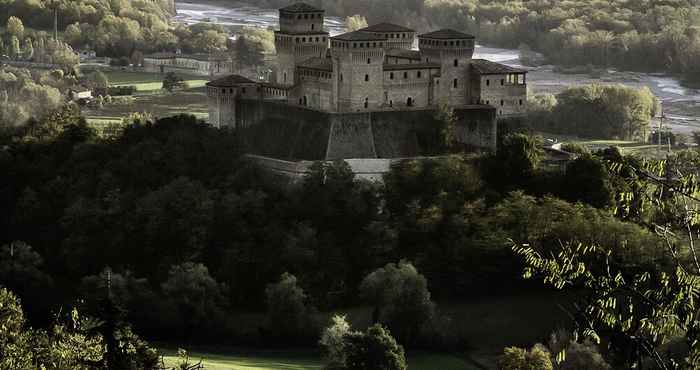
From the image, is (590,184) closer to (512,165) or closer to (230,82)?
(512,165)

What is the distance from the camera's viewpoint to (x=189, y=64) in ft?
337

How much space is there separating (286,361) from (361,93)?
423 inches

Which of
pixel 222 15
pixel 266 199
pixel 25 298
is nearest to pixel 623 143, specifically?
pixel 266 199

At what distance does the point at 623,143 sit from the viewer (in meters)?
73.7

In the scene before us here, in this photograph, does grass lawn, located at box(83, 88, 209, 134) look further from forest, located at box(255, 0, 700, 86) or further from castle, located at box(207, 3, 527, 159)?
forest, located at box(255, 0, 700, 86)

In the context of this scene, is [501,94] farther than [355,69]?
Yes

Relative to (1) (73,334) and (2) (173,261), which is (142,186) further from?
(1) (73,334)

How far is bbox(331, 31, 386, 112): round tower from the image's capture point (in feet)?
163

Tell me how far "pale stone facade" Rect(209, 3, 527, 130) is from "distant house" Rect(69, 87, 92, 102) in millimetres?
33643

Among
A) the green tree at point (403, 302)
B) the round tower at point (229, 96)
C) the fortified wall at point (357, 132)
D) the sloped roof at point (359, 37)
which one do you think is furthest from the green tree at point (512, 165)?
the round tower at point (229, 96)

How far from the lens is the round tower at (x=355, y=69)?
49.8m

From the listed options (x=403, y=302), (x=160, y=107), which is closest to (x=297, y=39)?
(x=403, y=302)

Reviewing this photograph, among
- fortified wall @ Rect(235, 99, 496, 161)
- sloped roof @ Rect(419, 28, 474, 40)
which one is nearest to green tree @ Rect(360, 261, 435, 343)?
fortified wall @ Rect(235, 99, 496, 161)

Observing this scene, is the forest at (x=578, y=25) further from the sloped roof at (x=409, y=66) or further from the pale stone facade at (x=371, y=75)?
the sloped roof at (x=409, y=66)
